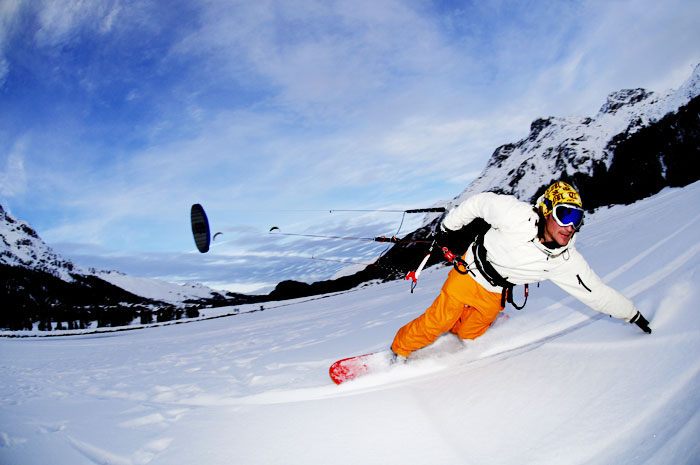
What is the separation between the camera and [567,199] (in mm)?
2943

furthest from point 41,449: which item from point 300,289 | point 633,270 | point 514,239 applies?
point 300,289

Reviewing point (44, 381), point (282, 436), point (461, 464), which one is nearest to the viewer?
point (461, 464)

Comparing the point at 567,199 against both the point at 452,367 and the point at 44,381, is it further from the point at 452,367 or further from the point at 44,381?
the point at 44,381

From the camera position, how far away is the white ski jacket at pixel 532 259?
3.24 m

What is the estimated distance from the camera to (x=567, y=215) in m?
2.95

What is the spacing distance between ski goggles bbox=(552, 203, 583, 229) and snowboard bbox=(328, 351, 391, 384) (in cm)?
241

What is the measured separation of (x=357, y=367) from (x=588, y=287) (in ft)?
8.59

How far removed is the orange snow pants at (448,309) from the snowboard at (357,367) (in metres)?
0.22

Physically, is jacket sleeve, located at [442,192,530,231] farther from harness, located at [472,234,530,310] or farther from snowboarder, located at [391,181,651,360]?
harness, located at [472,234,530,310]

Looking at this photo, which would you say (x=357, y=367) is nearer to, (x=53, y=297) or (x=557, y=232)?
(x=557, y=232)

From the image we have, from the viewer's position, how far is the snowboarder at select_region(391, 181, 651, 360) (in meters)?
3.10

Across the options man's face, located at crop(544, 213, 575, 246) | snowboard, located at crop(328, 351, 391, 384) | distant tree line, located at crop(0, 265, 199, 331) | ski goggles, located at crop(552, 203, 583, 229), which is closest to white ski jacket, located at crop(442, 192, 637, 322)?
man's face, located at crop(544, 213, 575, 246)

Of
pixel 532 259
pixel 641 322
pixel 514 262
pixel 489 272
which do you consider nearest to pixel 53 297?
pixel 489 272

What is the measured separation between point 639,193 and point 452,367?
122369 mm
